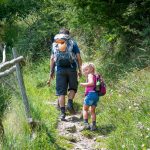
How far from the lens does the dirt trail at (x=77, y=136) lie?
7793 mm

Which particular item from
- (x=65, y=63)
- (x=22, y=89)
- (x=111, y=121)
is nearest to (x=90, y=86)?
(x=111, y=121)

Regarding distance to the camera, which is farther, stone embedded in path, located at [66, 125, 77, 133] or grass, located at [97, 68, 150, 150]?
stone embedded in path, located at [66, 125, 77, 133]

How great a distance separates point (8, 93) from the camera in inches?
Result: 371

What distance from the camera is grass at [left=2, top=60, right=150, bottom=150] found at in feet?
22.5

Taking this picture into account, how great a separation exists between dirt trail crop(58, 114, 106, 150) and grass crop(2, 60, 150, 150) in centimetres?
8

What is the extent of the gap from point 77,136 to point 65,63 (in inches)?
60.6

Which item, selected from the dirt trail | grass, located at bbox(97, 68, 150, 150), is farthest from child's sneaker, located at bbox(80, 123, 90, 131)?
grass, located at bbox(97, 68, 150, 150)

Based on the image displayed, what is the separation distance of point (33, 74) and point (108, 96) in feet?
14.6

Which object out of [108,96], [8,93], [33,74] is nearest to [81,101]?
[108,96]

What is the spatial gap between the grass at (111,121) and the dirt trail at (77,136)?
8cm

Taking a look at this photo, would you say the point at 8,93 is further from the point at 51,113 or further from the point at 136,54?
the point at 136,54

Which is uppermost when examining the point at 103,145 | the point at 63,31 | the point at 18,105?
the point at 63,31

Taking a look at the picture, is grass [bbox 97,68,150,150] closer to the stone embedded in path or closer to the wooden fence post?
the stone embedded in path

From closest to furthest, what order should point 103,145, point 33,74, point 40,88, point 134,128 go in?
1. point 134,128
2. point 103,145
3. point 40,88
4. point 33,74
